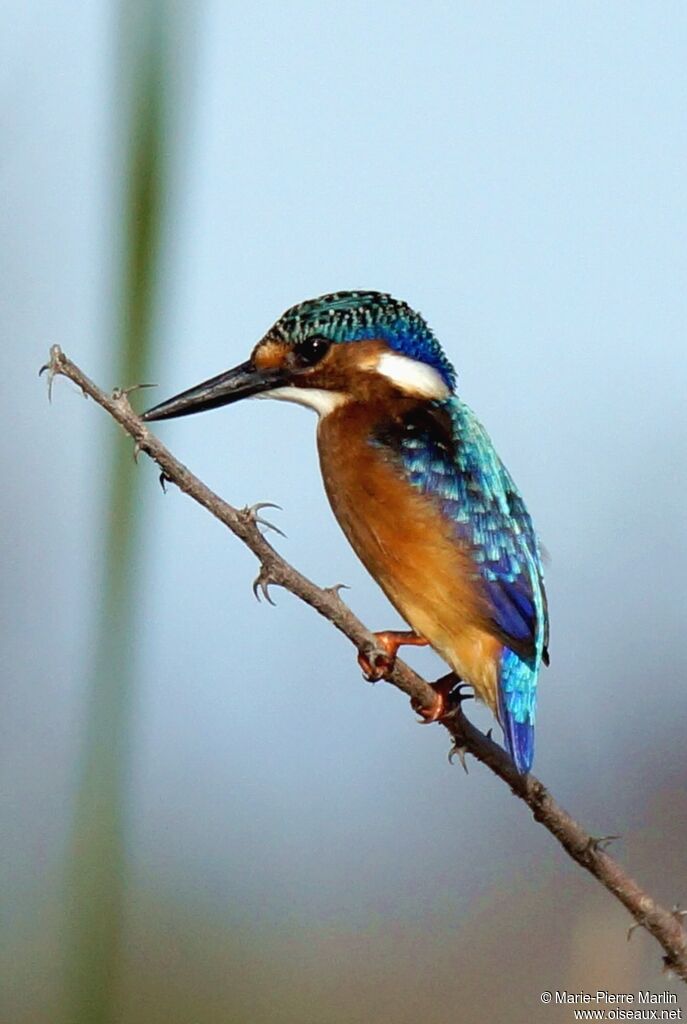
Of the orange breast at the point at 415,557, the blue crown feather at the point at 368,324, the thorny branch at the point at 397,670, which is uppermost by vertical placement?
the blue crown feather at the point at 368,324

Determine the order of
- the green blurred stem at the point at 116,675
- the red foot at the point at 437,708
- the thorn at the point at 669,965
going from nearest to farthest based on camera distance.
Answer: the green blurred stem at the point at 116,675 → the thorn at the point at 669,965 → the red foot at the point at 437,708

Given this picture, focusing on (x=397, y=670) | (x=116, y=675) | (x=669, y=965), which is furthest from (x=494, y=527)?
(x=116, y=675)

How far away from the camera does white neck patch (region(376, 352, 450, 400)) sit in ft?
8.63

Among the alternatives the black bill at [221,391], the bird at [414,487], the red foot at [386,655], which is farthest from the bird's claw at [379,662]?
the black bill at [221,391]

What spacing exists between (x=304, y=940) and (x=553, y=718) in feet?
3.12

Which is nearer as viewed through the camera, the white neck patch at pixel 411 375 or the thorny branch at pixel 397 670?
the thorny branch at pixel 397 670

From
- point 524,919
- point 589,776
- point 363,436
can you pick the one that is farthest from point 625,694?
point 363,436

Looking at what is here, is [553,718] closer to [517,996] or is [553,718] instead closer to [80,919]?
[517,996]

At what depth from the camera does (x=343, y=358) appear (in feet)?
8.52

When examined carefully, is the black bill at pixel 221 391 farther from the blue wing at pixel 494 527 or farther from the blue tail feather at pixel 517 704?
the blue tail feather at pixel 517 704

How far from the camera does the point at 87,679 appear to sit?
1071 mm

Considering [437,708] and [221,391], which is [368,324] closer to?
[221,391]

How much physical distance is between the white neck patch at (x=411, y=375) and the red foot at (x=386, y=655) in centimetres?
46

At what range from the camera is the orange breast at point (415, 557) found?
7.60 feet
